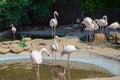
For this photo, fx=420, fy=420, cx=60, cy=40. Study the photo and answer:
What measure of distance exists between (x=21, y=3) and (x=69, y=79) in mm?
8436

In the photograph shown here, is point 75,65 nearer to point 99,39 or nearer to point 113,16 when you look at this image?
point 99,39

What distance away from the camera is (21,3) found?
20297mm

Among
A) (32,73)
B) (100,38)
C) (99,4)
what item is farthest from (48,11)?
(32,73)

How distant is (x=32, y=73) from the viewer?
13.5 m

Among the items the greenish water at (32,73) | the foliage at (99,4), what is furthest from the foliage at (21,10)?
the greenish water at (32,73)

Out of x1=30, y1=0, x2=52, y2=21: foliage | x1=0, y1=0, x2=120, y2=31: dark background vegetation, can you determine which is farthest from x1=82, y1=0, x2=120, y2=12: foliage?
x1=30, y1=0, x2=52, y2=21: foliage

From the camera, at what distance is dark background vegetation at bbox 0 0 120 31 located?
787 inches

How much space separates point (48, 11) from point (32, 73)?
780 cm

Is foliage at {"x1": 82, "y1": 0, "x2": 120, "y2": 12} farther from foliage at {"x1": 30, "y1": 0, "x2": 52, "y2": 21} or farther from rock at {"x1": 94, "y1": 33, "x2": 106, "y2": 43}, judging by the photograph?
rock at {"x1": 94, "y1": 33, "x2": 106, "y2": 43}

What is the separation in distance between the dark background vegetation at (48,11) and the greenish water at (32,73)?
19.4ft

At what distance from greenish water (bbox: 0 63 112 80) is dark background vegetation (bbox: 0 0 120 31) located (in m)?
5.90

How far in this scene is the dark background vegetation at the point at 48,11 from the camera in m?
20.0

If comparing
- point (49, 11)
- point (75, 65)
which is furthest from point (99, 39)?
point (49, 11)

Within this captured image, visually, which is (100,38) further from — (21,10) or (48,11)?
(21,10)
